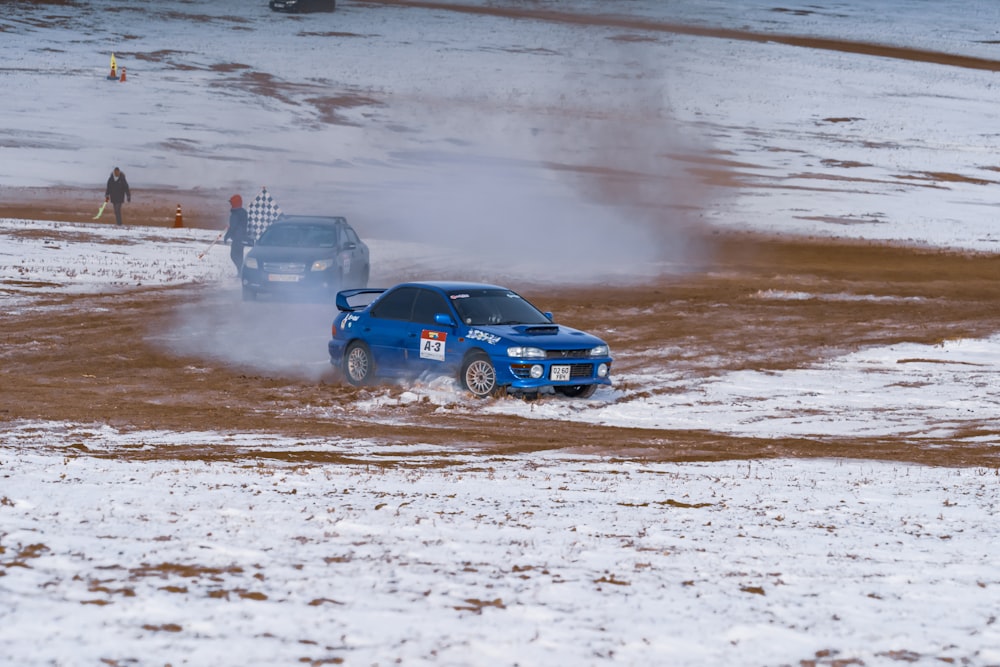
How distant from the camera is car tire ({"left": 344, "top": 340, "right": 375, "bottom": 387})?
16609mm

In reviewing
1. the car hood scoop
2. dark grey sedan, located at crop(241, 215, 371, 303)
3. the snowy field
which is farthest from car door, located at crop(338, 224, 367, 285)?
the car hood scoop

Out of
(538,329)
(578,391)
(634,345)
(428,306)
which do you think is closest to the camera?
(538,329)

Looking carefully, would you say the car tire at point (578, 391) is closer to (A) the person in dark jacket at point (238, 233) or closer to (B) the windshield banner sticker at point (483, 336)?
(B) the windshield banner sticker at point (483, 336)

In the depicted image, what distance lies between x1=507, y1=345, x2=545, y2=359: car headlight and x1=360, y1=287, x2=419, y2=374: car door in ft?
5.38

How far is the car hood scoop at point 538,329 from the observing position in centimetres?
1570

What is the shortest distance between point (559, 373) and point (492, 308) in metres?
1.60

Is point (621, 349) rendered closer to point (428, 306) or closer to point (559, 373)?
point (428, 306)

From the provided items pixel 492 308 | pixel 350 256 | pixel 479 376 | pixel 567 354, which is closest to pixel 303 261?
pixel 350 256

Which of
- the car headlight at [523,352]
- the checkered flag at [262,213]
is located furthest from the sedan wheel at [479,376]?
the checkered flag at [262,213]

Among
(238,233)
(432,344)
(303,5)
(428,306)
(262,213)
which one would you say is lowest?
(432,344)

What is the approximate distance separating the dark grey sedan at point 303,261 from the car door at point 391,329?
719 cm

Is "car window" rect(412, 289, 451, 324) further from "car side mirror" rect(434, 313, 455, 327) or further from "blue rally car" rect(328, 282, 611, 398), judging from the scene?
"car side mirror" rect(434, 313, 455, 327)

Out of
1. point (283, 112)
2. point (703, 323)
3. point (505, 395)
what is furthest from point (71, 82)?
point (505, 395)

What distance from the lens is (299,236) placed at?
2495 centimetres
